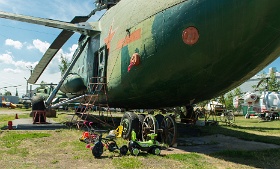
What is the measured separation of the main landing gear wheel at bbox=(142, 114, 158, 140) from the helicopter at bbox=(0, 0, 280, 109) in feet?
2.81

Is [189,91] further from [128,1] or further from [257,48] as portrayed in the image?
[128,1]

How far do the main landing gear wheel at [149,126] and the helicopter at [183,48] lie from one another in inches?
33.7

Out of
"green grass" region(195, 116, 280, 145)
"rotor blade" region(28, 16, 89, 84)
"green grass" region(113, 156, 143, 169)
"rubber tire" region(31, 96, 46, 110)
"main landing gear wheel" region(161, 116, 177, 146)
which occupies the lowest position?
"green grass" region(113, 156, 143, 169)

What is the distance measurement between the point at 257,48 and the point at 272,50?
1.63ft

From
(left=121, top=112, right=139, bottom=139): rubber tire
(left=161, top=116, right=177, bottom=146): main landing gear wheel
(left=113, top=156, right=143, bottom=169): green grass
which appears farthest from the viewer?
(left=121, top=112, right=139, bottom=139): rubber tire

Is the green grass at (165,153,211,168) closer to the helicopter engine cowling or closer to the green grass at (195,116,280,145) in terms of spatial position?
the green grass at (195,116,280,145)

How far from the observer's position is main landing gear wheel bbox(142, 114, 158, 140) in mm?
9195

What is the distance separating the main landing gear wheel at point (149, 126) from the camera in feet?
30.2

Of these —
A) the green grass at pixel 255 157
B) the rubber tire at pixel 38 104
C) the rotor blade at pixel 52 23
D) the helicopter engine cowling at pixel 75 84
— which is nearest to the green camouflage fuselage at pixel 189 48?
the green grass at pixel 255 157

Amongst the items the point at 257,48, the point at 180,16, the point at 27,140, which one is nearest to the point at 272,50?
the point at 257,48

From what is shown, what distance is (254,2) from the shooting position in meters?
6.67

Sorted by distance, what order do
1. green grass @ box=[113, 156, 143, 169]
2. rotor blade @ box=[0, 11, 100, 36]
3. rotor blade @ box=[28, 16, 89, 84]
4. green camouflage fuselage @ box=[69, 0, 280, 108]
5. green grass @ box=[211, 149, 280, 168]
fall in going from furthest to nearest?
rotor blade @ box=[28, 16, 89, 84] → rotor blade @ box=[0, 11, 100, 36] → green grass @ box=[211, 149, 280, 168] → green camouflage fuselage @ box=[69, 0, 280, 108] → green grass @ box=[113, 156, 143, 169]

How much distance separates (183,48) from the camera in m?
7.94

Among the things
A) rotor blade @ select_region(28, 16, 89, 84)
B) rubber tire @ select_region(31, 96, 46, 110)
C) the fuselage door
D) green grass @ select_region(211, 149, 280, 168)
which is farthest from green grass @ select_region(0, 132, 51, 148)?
rotor blade @ select_region(28, 16, 89, 84)
